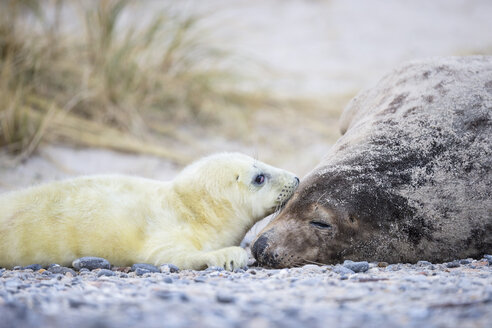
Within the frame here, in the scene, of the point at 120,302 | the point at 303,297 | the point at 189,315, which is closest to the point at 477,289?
the point at 303,297

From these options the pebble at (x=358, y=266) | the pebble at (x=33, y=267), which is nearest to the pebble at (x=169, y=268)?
the pebble at (x=33, y=267)

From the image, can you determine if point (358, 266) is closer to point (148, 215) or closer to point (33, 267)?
point (148, 215)

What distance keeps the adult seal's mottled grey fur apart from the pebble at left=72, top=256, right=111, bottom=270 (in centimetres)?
79

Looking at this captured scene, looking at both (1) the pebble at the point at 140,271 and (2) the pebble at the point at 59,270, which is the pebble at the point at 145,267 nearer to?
(1) the pebble at the point at 140,271

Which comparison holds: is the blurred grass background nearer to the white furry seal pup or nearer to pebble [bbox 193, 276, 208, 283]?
the white furry seal pup

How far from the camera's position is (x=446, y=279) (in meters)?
2.27

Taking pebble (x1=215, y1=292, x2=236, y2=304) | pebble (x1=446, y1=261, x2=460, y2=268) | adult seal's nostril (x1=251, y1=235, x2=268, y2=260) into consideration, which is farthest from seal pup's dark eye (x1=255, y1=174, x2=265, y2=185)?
pebble (x1=215, y1=292, x2=236, y2=304)

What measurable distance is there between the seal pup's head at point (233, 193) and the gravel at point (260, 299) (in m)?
0.71

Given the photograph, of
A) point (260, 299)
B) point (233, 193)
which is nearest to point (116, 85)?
point (233, 193)

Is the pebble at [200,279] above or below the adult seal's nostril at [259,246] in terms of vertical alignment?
below

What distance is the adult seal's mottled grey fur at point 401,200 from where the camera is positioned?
2922mm

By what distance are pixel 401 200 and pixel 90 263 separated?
64.7 inches

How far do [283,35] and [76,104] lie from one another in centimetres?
704

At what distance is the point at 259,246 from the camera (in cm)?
304
